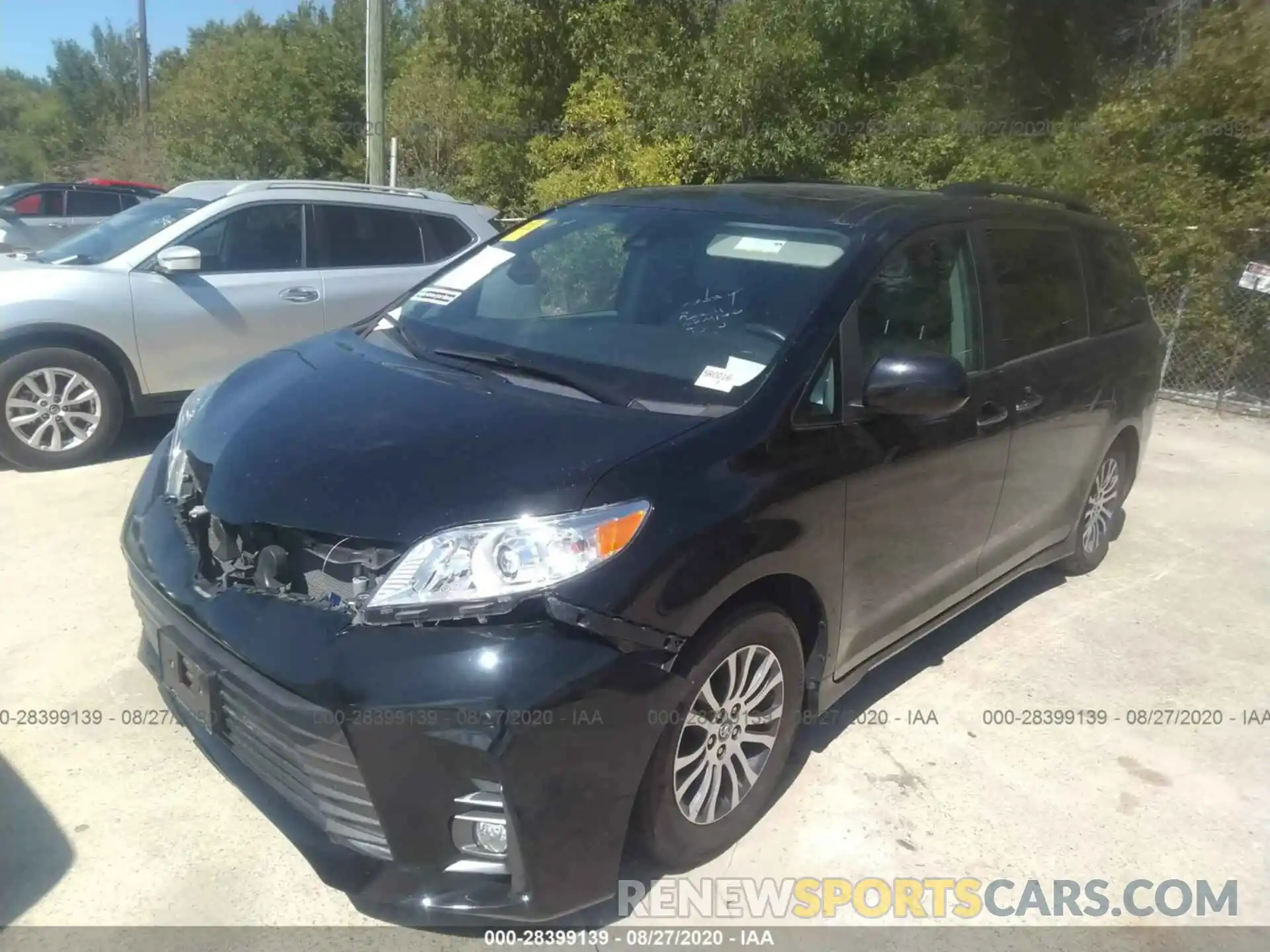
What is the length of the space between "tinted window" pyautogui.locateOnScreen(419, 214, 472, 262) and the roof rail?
3.79 m

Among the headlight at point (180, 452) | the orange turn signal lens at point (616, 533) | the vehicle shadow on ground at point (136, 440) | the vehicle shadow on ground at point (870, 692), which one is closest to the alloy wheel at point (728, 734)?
the vehicle shadow on ground at point (870, 692)

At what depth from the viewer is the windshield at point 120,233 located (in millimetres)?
6316

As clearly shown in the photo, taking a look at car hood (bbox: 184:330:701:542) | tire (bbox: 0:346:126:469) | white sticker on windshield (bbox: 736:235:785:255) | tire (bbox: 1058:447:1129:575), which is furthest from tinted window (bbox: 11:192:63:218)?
tire (bbox: 1058:447:1129:575)

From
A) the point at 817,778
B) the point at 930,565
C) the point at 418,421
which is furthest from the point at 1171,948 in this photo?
the point at 418,421

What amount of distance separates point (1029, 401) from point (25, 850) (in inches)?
142

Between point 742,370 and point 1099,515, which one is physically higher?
point 742,370

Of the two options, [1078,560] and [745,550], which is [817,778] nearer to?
Result: [745,550]

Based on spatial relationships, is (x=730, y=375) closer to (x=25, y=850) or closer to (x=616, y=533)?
(x=616, y=533)

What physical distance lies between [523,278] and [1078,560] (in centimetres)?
323

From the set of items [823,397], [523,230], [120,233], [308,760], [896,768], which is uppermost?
[523,230]

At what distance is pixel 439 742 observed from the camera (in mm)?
2256

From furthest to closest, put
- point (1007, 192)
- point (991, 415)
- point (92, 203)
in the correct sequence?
point (92, 203)
point (1007, 192)
point (991, 415)

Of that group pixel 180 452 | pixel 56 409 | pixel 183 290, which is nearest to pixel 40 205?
pixel 183 290

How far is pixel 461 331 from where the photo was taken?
3502mm
